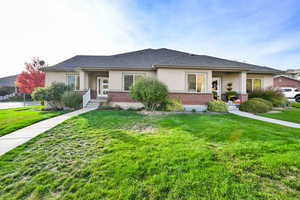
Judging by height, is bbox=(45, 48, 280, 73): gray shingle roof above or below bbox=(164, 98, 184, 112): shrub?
above

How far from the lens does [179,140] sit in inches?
139

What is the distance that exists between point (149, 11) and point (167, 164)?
45.4 ft

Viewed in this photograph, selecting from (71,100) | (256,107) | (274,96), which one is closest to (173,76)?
(256,107)

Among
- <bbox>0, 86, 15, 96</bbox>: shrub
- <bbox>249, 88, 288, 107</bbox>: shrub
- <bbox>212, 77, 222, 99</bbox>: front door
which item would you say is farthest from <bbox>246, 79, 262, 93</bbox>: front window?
<bbox>0, 86, 15, 96</bbox>: shrub

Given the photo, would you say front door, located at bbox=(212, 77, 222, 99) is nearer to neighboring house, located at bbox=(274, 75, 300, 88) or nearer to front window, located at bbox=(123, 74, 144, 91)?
front window, located at bbox=(123, 74, 144, 91)

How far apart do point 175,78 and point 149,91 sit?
336 cm

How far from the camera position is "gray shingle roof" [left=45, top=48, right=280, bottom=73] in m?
9.84

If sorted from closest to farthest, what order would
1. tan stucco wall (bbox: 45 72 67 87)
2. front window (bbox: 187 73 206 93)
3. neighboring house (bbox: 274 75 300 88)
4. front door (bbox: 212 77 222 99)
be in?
front window (bbox: 187 73 206 93) → tan stucco wall (bbox: 45 72 67 87) → front door (bbox: 212 77 222 99) → neighboring house (bbox: 274 75 300 88)

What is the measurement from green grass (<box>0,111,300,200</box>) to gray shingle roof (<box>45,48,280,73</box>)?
7.53 metres

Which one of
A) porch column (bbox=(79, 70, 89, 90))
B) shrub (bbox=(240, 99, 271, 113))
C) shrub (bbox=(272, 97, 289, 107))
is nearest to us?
shrub (bbox=(240, 99, 271, 113))

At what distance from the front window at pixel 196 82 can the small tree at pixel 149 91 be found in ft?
10.3

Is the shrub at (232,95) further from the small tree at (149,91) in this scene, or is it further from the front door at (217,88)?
the small tree at (149,91)

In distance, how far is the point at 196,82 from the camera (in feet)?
33.0

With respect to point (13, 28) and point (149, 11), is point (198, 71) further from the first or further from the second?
point (13, 28)
